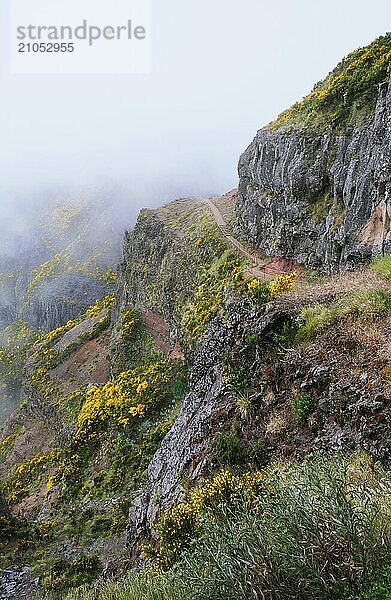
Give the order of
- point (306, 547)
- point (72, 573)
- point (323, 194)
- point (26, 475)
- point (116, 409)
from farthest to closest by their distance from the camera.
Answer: point (26, 475)
point (116, 409)
point (323, 194)
point (72, 573)
point (306, 547)

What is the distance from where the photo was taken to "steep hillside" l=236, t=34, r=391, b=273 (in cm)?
2344

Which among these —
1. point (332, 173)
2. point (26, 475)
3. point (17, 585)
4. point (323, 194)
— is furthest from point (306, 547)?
point (26, 475)

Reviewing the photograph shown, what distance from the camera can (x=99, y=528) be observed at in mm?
24984

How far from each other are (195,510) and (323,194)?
903 inches

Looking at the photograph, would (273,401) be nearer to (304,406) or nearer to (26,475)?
(304,406)

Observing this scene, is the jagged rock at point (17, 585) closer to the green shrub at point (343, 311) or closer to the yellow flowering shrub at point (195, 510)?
the yellow flowering shrub at point (195, 510)

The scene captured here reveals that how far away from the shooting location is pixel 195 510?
10422 millimetres

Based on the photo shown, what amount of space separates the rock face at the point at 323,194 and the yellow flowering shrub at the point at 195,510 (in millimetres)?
14522

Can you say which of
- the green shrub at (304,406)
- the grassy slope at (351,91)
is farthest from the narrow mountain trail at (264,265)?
the green shrub at (304,406)

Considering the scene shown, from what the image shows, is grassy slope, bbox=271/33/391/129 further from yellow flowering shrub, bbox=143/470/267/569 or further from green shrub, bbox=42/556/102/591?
green shrub, bbox=42/556/102/591

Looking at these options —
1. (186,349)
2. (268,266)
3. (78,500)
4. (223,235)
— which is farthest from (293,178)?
(78,500)

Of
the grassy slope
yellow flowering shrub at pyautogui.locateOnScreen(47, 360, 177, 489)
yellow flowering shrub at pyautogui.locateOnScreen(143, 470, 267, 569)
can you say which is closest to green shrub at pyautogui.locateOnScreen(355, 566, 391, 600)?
yellow flowering shrub at pyautogui.locateOnScreen(143, 470, 267, 569)

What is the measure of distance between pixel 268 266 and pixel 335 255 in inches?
287

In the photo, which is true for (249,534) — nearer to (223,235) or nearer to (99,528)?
(99,528)
